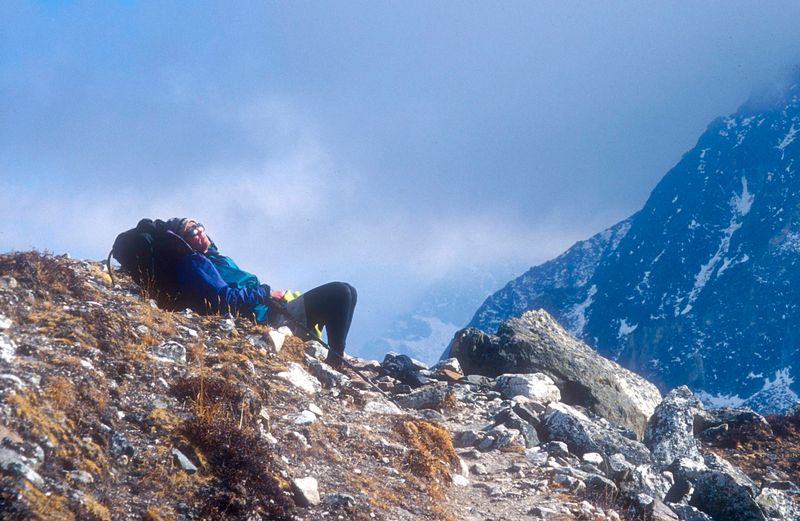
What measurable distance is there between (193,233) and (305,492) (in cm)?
458

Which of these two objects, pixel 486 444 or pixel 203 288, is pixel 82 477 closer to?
pixel 203 288

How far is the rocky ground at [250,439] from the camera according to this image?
136 inches

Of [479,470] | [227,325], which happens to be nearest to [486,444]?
[479,470]

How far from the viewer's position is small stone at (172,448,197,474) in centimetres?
382

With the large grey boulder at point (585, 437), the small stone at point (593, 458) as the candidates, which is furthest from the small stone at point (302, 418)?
the large grey boulder at point (585, 437)

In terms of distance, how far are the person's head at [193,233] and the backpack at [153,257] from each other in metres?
0.20

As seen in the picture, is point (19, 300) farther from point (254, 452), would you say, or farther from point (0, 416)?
point (254, 452)

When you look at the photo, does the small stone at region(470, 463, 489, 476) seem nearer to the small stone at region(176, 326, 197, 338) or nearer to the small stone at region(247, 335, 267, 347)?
the small stone at region(247, 335, 267, 347)

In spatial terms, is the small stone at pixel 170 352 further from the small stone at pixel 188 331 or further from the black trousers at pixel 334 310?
the black trousers at pixel 334 310

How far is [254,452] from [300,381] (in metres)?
2.36

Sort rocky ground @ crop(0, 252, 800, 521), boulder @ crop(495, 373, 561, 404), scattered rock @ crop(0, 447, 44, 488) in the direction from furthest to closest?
boulder @ crop(495, 373, 561, 404) < rocky ground @ crop(0, 252, 800, 521) < scattered rock @ crop(0, 447, 44, 488)

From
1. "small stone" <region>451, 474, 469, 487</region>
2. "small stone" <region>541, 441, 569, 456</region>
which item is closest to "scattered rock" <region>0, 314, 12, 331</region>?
"small stone" <region>451, 474, 469, 487</region>

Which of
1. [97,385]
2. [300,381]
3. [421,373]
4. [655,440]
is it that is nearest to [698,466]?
[655,440]

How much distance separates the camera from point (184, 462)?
3.84 meters
